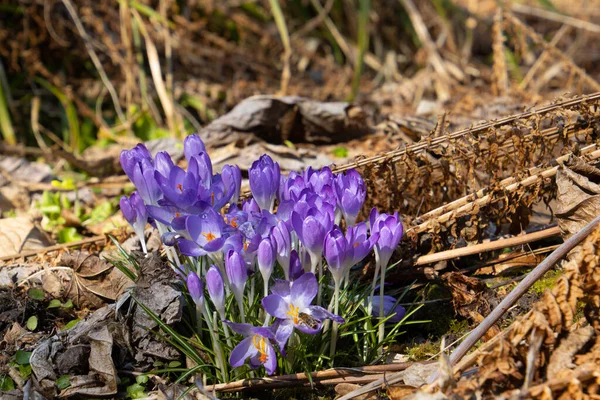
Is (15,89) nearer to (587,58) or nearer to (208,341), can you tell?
(208,341)

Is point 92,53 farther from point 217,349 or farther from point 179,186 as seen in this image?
point 217,349

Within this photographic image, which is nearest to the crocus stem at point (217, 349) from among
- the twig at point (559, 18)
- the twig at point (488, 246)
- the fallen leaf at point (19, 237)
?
the twig at point (488, 246)

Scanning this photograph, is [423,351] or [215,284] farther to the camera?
[423,351]

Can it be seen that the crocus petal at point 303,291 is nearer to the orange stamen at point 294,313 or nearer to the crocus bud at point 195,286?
the orange stamen at point 294,313

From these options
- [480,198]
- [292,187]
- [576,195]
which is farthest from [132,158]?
[576,195]

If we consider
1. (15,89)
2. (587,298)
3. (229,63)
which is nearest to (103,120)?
(15,89)
